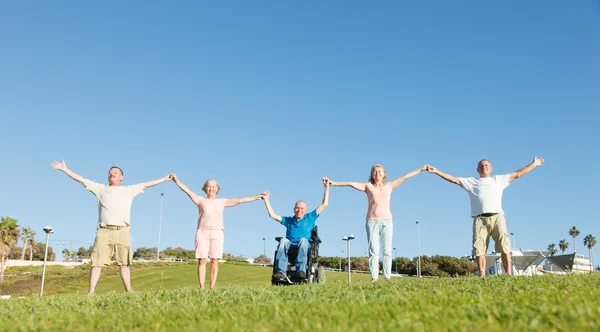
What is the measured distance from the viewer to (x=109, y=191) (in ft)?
34.3

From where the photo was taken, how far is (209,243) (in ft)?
36.1

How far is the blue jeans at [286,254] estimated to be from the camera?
11109 mm

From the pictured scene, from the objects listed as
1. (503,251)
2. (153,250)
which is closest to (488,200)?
(503,251)

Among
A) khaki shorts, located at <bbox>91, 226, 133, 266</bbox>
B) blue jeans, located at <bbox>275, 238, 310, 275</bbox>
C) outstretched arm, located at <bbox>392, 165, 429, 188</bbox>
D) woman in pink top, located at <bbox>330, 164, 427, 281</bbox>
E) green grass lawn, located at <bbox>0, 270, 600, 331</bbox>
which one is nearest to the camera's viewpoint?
green grass lawn, located at <bbox>0, 270, 600, 331</bbox>

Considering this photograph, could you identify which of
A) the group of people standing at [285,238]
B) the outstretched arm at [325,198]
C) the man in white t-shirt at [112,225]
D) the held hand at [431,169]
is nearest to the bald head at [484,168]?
the group of people standing at [285,238]

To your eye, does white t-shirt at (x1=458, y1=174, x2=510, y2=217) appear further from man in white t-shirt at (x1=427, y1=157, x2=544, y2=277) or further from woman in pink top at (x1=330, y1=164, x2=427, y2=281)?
woman in pink top at (x1=330, y1=164, x2=427, y2=281)

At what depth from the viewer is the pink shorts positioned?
428 inches

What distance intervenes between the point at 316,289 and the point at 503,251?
5.35 m

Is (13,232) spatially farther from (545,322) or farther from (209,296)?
(545,322)

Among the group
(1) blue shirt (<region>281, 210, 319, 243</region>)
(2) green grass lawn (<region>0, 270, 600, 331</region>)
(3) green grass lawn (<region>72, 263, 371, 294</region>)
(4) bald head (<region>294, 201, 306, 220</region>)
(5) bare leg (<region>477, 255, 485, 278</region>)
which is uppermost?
(4) bald head (<region>294, 201, 306, 220</region>)

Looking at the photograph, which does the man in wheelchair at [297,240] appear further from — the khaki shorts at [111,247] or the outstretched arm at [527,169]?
the outstretched arm at [527,169]

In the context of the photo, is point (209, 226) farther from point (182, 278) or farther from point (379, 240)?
point (182, 278)

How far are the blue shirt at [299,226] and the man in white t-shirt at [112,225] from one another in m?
3.40

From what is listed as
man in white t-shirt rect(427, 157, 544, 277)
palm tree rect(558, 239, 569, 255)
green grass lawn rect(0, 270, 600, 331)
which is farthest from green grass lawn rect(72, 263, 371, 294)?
palm tree rect(558, 239, 569, 255)
